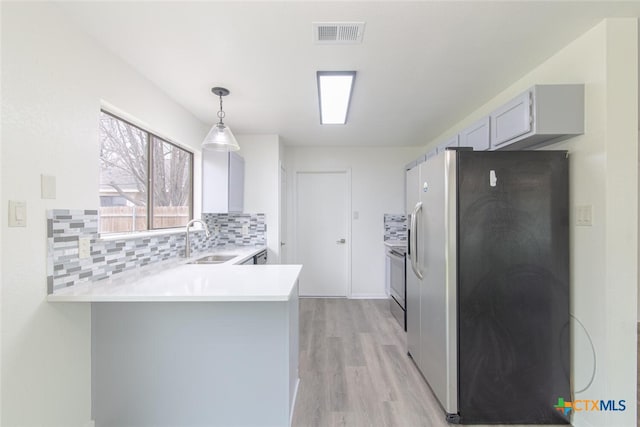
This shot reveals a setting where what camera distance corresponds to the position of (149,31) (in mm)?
1605

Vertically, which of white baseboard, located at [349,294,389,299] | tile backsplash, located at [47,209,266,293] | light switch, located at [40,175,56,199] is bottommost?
white baseboard, located at [349,294,389,299]

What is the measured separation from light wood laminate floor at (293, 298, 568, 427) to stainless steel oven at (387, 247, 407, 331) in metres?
0.14

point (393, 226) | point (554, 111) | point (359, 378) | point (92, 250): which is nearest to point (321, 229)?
point (393, 226)

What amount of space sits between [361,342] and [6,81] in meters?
3.12

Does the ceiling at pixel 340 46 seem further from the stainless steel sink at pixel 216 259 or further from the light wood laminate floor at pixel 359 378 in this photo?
the light wood laminate floor at pixel 359 378

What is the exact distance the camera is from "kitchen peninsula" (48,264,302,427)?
1599 millimetres

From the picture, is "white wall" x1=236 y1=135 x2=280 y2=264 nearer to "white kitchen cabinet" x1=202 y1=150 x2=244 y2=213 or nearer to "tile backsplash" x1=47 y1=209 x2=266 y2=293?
"white kitchen cabinet" x1=202 y1=150 x2=244 y2=213

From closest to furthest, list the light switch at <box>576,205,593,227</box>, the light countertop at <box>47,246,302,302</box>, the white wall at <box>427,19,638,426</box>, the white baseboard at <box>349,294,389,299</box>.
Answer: the light countertop at <box>47,246,302,302</box>, the white wall at <box>427,19,638,426</box>, the light switch at <box>576,205,593,227</box>, the white baseboard at <box>349,294,389,299</box>

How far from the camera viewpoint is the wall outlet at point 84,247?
5.12 feet

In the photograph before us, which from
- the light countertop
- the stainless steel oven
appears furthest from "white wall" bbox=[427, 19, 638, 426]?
the light countertop

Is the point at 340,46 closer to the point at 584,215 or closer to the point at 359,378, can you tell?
the point at 584,215

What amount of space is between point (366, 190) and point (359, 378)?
9.21ft

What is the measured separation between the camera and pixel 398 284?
11.2 ft

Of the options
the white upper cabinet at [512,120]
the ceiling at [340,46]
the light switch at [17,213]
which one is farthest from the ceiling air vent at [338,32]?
the light switch at [17,213]
